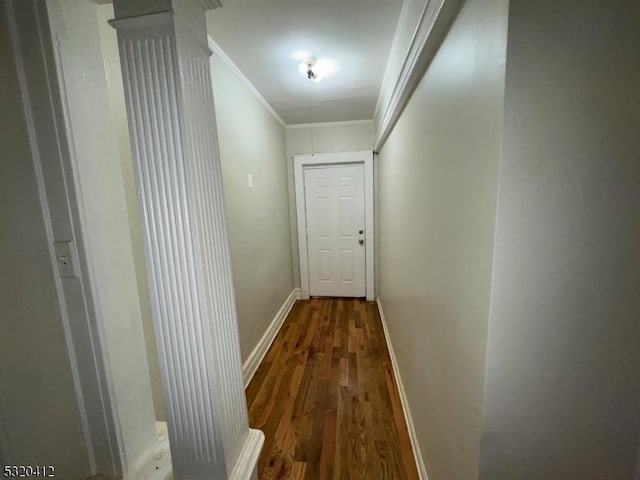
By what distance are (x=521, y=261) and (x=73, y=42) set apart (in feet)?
4.54

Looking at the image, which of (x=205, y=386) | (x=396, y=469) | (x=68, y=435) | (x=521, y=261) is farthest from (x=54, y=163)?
(x=396, y=469)

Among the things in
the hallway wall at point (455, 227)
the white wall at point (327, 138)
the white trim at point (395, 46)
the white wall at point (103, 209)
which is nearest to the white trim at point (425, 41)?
the hallway wall at point (455, 227)

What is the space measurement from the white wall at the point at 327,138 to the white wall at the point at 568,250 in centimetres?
283

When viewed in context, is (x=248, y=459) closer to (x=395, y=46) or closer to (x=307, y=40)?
(x=307, y=40)

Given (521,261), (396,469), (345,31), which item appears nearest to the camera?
(521,261)

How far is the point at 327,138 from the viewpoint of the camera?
128 inches

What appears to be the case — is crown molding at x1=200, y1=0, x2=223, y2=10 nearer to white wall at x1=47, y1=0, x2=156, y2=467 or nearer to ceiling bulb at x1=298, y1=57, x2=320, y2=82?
white wall at x1=47, y1=0, x2=156, y2=467

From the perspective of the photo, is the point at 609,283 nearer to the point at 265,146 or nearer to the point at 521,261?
the point at 521,261

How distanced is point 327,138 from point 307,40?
5.61 feet

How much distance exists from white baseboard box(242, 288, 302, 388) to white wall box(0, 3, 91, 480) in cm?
94

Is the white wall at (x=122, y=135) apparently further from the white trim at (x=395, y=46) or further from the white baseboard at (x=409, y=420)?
the white trim at (x=395, y=46)

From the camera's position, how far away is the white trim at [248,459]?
86cm

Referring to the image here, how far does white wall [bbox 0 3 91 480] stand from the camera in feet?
2.48

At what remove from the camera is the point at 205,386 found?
0.79 meters
